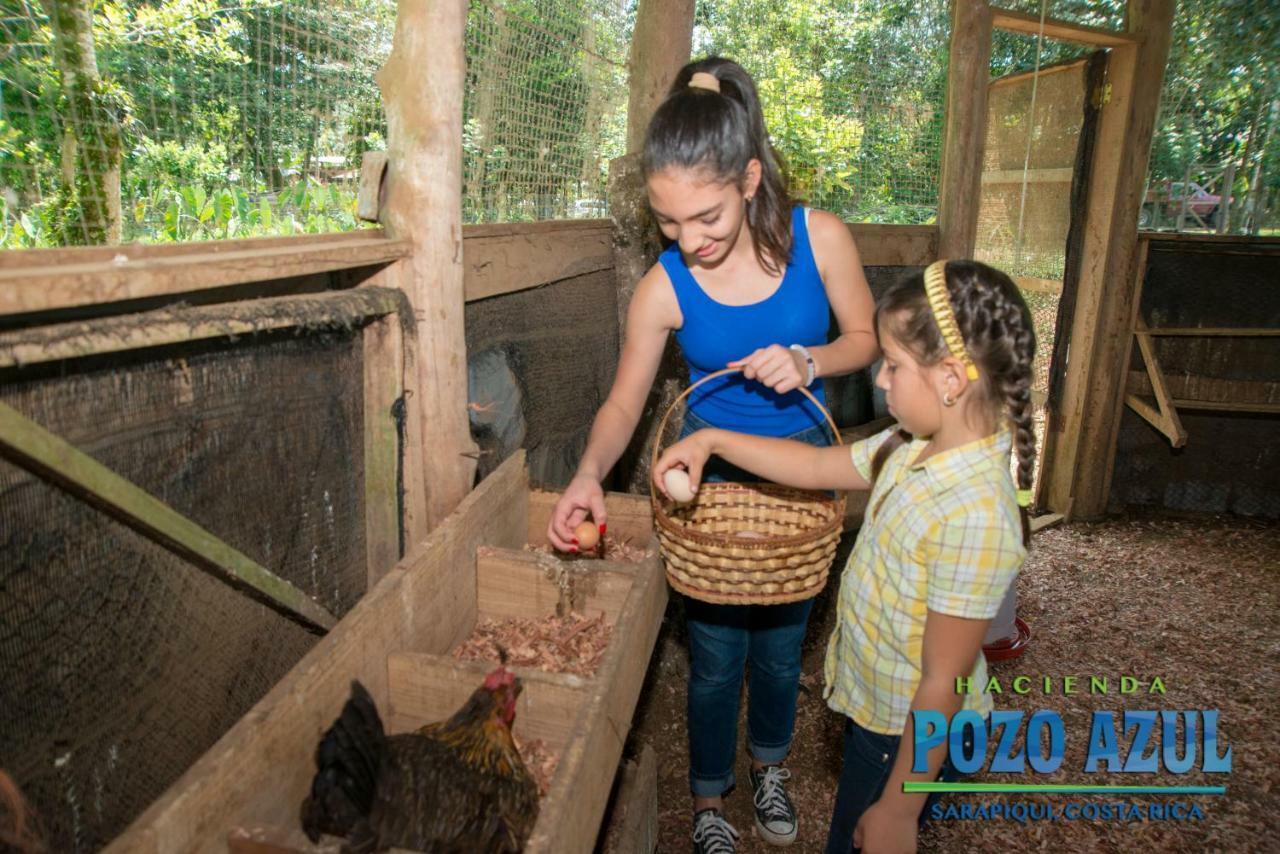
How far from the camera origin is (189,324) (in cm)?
134

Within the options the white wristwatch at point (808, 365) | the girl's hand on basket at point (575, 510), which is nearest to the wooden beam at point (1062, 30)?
the white wristwatch at point (808, 365)

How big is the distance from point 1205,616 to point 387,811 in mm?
4621

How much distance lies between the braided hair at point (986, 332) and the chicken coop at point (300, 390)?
808mm

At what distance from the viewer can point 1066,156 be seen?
5430mm

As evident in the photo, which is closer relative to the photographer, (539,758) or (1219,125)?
(539,758)

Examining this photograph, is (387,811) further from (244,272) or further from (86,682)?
(244,272)

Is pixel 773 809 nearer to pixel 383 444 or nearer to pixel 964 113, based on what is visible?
pixel 383 444

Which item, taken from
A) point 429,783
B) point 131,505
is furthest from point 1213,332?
point 131,505

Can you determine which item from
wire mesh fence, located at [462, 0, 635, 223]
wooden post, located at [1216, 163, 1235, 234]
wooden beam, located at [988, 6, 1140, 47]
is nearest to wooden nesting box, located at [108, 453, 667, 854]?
wire mesh fence, located at [462, 0, 635, 223]

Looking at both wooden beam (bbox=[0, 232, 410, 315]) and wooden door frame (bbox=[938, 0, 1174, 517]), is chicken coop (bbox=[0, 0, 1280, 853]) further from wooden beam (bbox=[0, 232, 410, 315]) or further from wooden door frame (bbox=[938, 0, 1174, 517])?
wooden door frame (bbox=[938, 0, 1174, 517])

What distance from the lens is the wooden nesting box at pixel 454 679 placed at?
109cm

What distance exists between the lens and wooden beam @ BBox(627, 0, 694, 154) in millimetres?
3225

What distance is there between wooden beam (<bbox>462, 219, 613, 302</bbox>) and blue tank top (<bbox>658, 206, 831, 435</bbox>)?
639 millimetres

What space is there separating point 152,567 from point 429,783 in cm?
61
